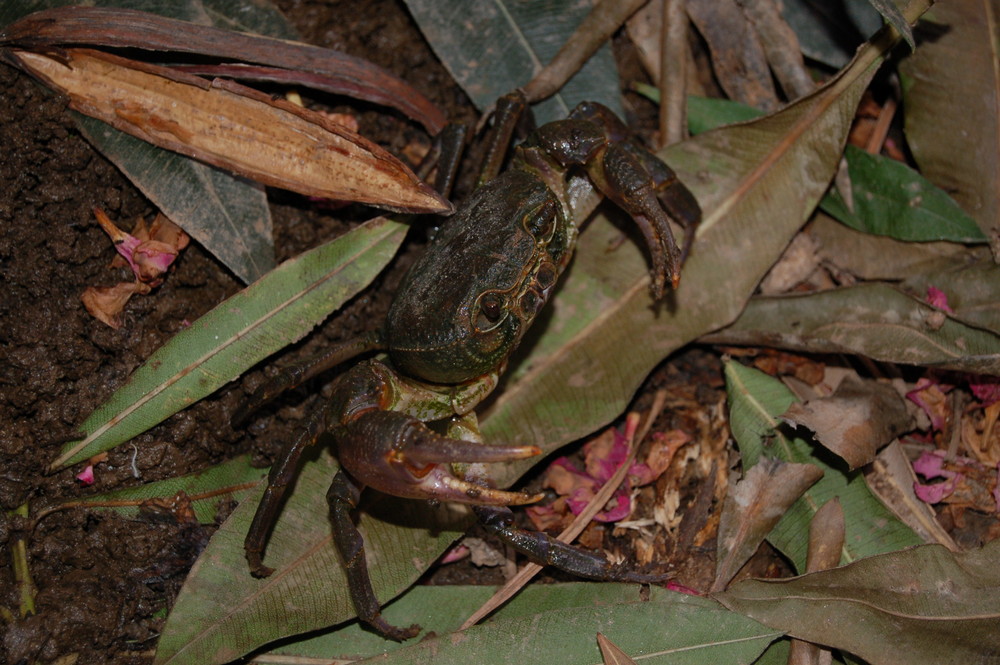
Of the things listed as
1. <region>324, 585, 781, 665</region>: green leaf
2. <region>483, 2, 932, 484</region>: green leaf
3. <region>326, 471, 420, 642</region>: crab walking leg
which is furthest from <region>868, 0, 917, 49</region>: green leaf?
<region>326, 471, 420, 642</region>: crab walking leg

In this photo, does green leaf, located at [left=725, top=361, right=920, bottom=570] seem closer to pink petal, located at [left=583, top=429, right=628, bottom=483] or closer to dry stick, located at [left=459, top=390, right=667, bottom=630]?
dry stick, located at [left=459, top=390, right=667, bottom=630]

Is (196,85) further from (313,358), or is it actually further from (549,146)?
(549,146)

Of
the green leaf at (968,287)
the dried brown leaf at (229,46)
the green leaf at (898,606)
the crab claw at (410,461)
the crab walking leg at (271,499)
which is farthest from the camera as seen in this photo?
the green leaf at (968,287)

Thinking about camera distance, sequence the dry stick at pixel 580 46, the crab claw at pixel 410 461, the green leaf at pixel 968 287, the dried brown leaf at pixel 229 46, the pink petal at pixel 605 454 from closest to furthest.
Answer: the crab claw at pixel 410 461
the dried brown leaf at pixel 229 46
the green leaf at pixel 968 287
the pink petal at pixel 605 454
the dry stick at pixel 580 46

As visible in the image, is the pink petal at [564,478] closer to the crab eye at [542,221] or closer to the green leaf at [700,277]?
the green leaf at [700,277]

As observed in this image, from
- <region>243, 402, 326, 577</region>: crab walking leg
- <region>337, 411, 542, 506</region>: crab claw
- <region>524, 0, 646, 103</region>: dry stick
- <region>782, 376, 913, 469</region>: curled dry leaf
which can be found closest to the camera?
<region>337, 411, 542, 506</region>: crab claw

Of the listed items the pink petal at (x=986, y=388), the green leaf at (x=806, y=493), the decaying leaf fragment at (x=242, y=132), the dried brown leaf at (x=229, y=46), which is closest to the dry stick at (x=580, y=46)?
the dried brown leaf at (x=229, y=46)

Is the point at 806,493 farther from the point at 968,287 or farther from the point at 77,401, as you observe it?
the point at 77,401
